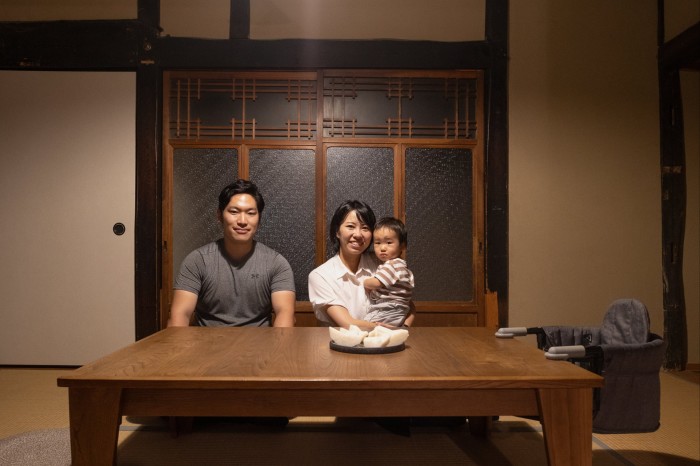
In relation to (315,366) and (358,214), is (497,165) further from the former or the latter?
(315,366)

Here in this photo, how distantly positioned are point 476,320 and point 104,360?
2.85 m

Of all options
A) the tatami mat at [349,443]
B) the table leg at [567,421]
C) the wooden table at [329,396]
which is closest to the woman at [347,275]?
the tatami mat at [349,443]

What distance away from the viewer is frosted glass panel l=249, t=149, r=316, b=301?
13.3ft

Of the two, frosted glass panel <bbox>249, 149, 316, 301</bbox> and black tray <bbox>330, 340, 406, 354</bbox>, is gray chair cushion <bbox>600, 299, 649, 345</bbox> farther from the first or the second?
frosted glass panel <bbox>249, 149, 316, 301</bbox>

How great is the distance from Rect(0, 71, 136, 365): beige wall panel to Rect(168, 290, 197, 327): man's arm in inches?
61.2

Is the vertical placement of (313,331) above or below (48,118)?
below

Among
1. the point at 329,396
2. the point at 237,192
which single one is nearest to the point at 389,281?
the point at 237,192

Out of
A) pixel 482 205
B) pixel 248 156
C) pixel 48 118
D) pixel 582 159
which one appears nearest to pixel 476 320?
pixel 482 205

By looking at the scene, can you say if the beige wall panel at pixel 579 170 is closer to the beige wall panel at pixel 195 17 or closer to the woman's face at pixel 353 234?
the woman's face at pixel 353 234

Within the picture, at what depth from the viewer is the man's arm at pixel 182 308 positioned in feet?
8.88

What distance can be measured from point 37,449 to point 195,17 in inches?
116

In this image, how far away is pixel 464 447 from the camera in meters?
2.45

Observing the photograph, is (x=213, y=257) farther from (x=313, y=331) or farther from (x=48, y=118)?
(x=48, y=118)

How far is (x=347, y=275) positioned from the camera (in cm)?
288
